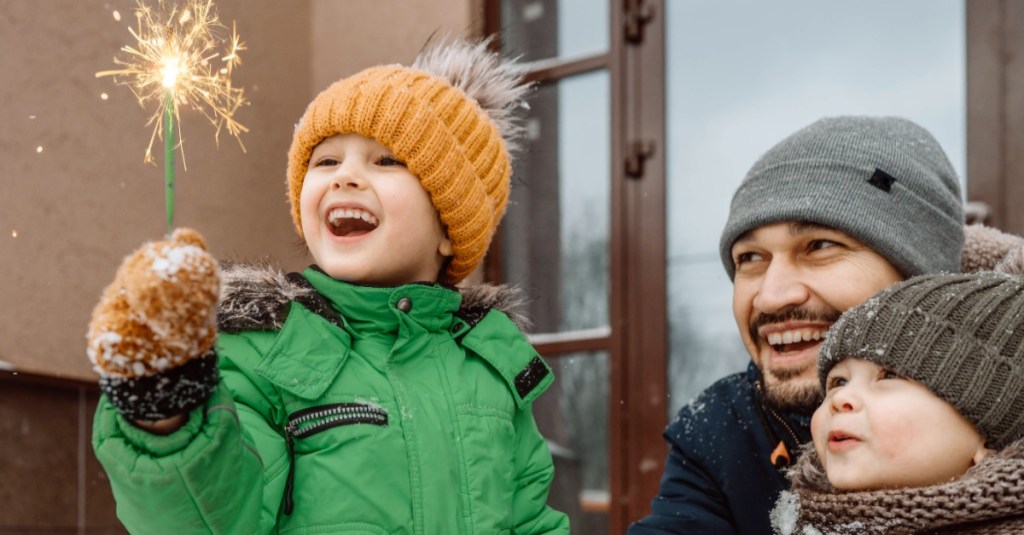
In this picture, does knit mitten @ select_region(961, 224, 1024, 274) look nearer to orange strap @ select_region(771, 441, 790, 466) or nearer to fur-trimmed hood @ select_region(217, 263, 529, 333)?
orange strap @ select_region(771, 441, 790, 466)

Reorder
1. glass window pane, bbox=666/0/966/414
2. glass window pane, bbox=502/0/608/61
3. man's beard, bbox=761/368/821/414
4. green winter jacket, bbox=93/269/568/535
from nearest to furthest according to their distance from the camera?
green winter jacket, bbox=93/269/568/535 < man's beard, bbox=761/368/821/414 < glass window pane, bbox=666/0/966/414 < glass window pane, bbox=502/0/608/61

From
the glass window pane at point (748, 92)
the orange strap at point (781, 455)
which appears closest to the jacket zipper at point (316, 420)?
the orange strap at point (781, 455)

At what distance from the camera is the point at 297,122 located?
1.97m

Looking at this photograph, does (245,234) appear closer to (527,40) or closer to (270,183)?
(270,183)

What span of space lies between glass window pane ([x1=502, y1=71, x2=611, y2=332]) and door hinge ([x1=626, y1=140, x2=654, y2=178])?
0.09m

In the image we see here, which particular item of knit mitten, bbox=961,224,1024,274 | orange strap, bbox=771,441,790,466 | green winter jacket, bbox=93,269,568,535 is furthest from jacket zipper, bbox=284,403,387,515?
knit mitten, bbox=961,224,1024,274

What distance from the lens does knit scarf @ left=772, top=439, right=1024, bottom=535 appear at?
58.6 inches

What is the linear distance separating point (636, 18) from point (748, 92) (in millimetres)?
431

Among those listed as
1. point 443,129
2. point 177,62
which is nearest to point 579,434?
point 443,129

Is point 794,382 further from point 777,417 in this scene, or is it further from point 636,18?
point 636,18

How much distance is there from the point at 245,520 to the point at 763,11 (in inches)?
95.8

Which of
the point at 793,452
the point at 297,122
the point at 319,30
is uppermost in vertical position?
the point at 319,30

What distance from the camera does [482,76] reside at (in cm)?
209

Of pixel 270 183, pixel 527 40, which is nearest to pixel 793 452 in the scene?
pixel 270 183
